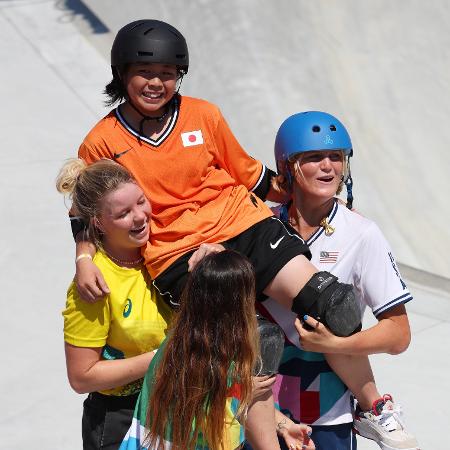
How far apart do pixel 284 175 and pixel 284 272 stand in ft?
→ 1.72

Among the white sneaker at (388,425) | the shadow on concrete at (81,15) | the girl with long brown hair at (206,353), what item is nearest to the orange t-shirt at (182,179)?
the girl with long brown hair at (206,353)

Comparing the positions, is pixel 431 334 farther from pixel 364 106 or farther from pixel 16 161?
pixel 16 161

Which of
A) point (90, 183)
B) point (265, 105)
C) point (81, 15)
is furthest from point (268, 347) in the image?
point (81, 15)

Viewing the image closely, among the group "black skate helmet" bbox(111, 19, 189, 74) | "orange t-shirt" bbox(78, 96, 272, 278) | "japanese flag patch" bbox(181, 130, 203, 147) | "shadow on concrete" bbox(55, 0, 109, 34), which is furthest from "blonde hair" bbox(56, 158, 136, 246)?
"shadow on concrete" bbox(55, 0, 109, 34)

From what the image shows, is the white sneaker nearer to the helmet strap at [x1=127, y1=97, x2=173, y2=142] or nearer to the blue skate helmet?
the blue skate helmet

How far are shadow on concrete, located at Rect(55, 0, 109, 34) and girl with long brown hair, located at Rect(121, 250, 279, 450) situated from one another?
291 inches

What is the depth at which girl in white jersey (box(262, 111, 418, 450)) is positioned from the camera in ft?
12.2

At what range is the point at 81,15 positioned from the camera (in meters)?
10.3

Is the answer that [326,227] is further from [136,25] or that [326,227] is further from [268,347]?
[136,25]

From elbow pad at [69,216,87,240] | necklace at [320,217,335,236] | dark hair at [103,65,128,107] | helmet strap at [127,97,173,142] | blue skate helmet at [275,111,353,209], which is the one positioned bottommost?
necklace at [320,217,335,236]

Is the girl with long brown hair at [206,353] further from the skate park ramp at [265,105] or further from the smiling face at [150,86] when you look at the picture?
the skate park ramp at [265,105]

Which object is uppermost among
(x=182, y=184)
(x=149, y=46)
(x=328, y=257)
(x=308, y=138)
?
(x=149, y=46)

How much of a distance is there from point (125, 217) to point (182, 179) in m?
0.34

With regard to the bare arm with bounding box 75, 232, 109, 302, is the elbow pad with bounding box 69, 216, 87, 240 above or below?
above
